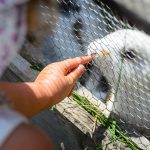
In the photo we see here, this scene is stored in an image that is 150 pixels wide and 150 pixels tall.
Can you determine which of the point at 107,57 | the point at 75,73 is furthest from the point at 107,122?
the point at 75,73

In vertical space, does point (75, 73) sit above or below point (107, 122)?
above

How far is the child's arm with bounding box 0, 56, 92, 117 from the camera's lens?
3.53 feet

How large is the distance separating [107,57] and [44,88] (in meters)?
0.52

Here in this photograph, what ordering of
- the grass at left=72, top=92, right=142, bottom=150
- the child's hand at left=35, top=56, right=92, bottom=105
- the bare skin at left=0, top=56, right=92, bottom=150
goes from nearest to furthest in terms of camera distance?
1. the bare skin at left=0, top=56, right=92, bottom=150
2. the child's hand at left=35, top=56, right=92, bottom=105
3. the grass at left=72, top=92, right=142, bottom=150

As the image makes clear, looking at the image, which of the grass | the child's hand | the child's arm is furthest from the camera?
the grass

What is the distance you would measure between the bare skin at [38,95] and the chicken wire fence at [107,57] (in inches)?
10.3

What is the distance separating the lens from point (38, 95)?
1176 millimetres

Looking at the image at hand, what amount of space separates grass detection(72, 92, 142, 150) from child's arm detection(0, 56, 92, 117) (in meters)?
0.30

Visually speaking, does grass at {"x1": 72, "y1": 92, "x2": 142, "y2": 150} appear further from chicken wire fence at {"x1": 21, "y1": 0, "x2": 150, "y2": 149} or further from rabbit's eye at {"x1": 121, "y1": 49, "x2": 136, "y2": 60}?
rabbit's eye at {"x1": 121, "y1": 49, "x2": 136, "y2": 60}

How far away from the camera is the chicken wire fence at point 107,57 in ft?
5.48

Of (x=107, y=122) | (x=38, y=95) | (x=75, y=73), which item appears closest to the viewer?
(x=38, y=95)

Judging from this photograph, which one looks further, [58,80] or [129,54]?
[129,54]

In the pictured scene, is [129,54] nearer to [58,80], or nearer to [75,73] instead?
[75,73]

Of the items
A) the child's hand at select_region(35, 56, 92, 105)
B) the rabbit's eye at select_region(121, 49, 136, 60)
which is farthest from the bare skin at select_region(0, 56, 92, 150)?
the rabbit's eye at select_region(121, 49, 136, 60)
